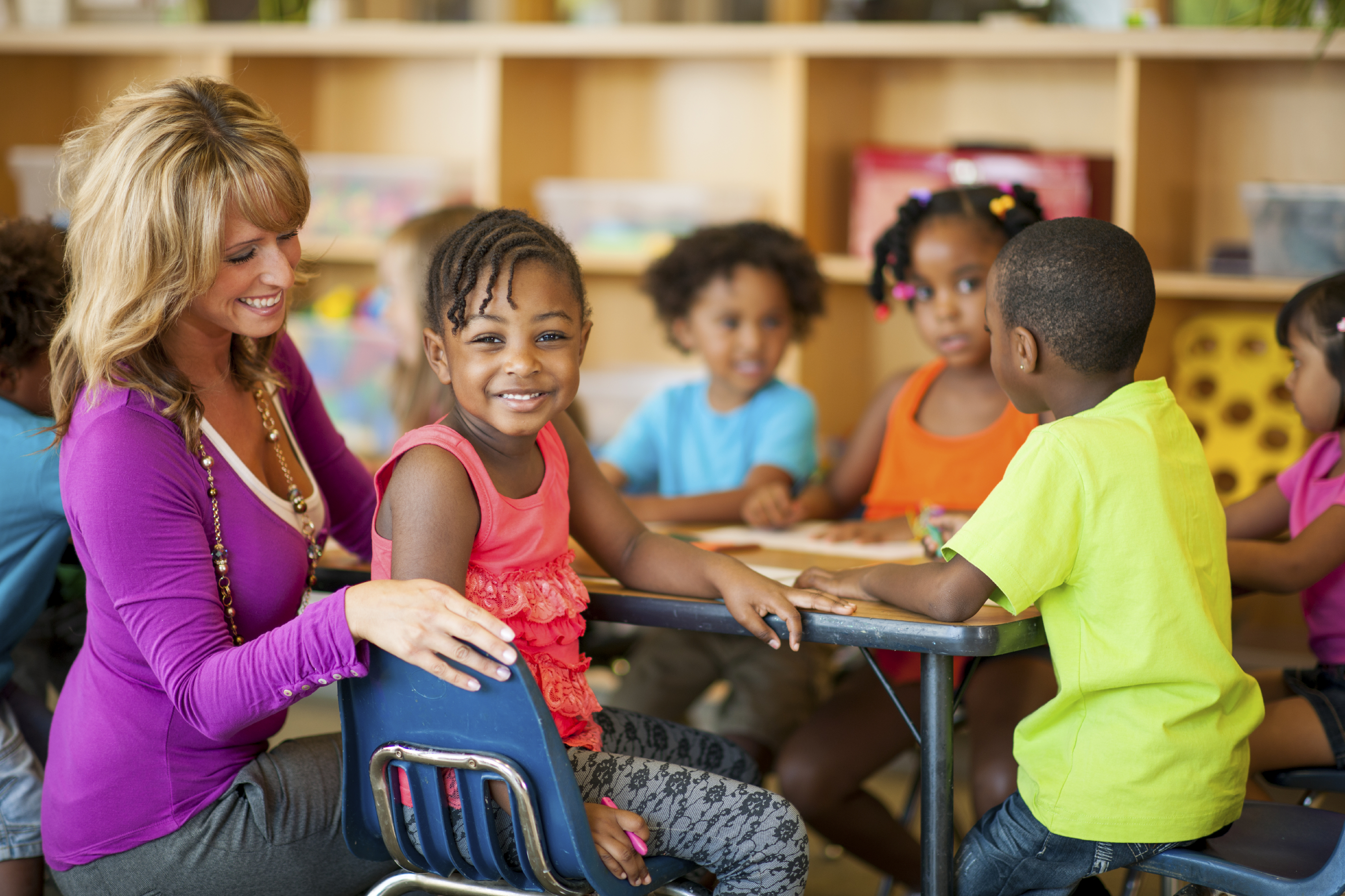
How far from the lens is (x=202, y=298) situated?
1.50m

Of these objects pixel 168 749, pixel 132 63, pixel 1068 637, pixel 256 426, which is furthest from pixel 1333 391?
pixel 132 63

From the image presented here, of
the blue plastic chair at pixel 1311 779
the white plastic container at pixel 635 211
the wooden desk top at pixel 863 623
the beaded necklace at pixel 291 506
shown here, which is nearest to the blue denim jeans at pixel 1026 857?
the wooden desk top at pixel 863 623

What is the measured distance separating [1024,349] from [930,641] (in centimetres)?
34

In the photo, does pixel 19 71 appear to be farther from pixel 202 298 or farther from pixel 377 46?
pixel 202 298

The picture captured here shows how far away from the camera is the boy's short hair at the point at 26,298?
5.66 feet

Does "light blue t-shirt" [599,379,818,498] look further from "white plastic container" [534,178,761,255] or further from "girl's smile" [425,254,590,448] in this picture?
"girl's smile" [425,254,590,448]

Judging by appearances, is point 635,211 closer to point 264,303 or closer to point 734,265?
point 734,265

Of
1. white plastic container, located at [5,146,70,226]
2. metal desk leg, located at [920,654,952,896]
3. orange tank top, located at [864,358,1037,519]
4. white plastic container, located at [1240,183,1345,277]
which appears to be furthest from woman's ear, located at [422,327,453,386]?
white plastic container, located at [5,146,70,226]

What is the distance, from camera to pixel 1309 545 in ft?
5.64

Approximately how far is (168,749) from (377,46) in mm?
2445

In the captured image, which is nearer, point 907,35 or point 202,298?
point 202,298

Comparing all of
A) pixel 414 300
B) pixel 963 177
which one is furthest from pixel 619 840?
pixel 963 177

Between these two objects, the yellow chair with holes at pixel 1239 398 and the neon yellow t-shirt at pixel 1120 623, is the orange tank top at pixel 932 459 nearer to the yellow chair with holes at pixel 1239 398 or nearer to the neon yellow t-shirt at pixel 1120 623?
the neon yellow t-shirt at pixel 1120 623

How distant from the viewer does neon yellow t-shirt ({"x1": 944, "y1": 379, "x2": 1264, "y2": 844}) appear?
1354 millimetres
